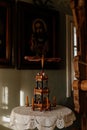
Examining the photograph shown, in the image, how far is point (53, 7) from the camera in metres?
3.23

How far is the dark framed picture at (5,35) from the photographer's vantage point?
268 centimetres

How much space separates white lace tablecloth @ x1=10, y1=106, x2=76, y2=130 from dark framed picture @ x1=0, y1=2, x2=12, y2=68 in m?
0.76

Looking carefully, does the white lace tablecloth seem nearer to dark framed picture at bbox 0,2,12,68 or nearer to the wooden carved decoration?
the wooden carved decoration

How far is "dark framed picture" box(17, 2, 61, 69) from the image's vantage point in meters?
2.82

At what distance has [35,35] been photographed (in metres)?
3.00

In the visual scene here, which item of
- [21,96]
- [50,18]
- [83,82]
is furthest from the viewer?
[50,18]

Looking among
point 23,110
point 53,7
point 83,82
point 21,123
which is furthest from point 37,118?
point 53,7

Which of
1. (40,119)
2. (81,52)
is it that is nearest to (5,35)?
(81,52)

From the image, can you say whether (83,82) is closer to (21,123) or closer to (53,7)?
(21,123)

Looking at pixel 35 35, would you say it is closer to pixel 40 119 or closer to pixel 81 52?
pixel 81 52

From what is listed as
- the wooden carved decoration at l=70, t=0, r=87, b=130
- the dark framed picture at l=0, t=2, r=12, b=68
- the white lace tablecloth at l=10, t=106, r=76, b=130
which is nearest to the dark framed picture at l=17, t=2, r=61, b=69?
the dark framed picture at l=0, t=2, r=12, b=68

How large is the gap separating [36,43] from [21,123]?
1253 mm

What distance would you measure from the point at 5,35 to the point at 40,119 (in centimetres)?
117

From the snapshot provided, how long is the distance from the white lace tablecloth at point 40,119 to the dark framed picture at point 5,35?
29.8 inches
